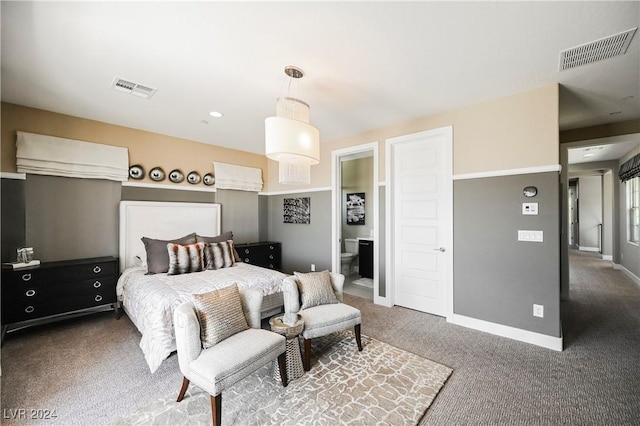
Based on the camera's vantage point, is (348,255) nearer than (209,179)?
No

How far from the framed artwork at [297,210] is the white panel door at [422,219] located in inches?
70.1

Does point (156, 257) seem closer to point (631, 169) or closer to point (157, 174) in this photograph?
point (157, 174)

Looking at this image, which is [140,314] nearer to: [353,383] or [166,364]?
[166,364]

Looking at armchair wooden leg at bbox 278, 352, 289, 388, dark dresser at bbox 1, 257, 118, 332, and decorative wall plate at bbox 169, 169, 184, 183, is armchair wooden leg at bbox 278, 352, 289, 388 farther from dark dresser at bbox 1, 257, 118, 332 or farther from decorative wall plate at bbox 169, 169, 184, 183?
decorative wall plate at bbox 169, 169, 184, 183

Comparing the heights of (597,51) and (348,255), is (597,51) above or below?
above

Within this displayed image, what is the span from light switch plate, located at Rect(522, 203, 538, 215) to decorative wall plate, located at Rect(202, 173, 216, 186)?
481 centimetres

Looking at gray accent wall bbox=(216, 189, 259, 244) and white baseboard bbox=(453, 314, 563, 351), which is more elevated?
gray accent wall bbox=(216, 189, 259, 244)

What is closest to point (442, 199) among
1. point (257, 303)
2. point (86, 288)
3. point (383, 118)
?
point (383, 118)

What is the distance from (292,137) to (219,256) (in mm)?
2322

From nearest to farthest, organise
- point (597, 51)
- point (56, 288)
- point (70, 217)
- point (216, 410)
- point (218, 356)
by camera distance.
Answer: point (216, 410) → point (218, 356) → point (597, 51) → point (56, 288) → point (70, 217)

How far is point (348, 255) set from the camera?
18.7ft

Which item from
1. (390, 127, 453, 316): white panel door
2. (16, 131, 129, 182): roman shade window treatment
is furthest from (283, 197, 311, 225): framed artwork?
(16, 131, 129, 182): roman shade window treatment

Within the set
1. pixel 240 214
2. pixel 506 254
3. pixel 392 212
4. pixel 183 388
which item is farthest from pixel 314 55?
pixel 240 214

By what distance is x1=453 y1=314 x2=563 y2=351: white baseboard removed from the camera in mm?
2748
